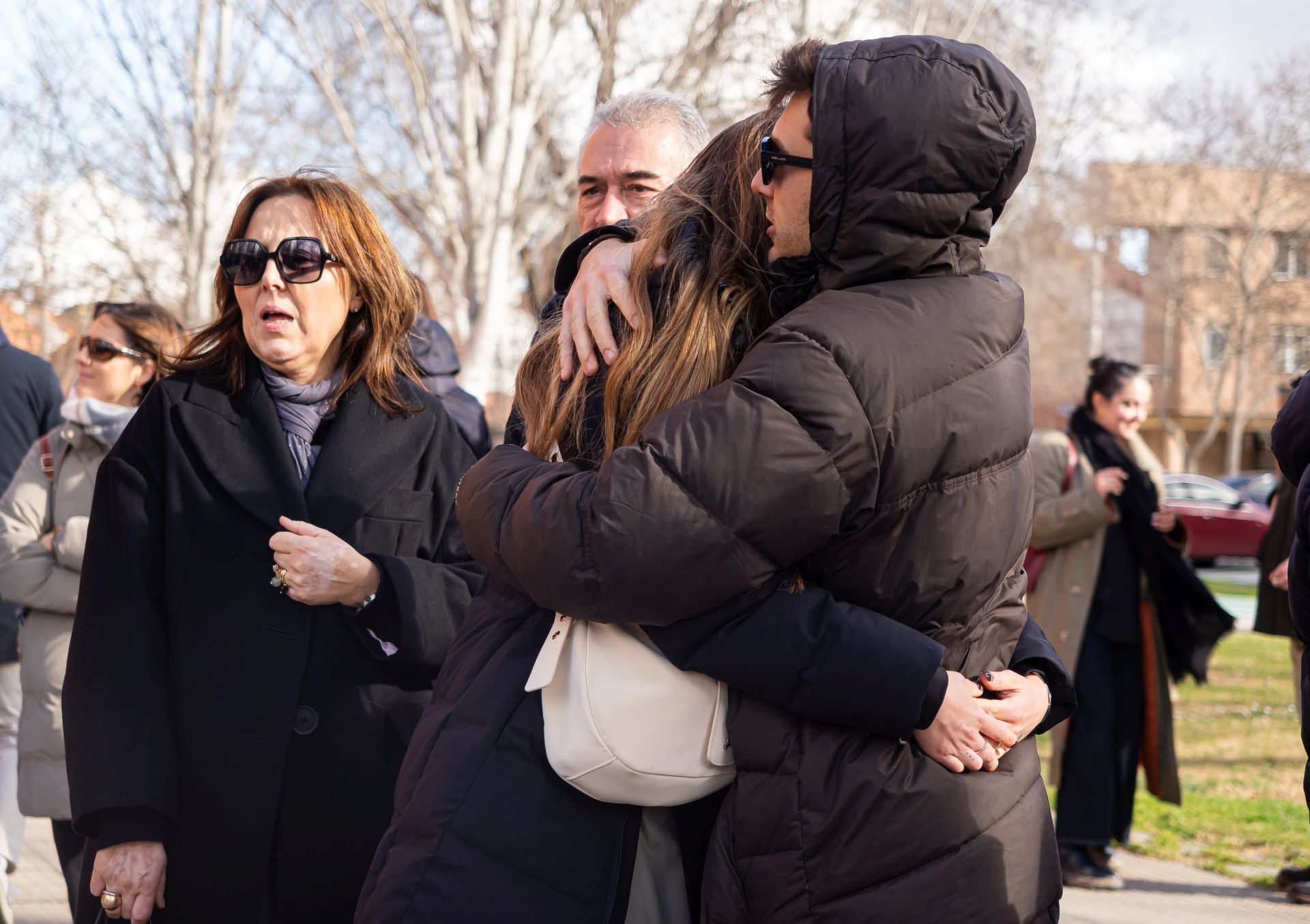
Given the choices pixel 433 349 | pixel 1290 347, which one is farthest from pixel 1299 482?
pixel 1290 347

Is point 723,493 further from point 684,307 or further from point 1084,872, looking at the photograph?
point 1084,872

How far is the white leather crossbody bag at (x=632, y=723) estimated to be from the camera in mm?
1787

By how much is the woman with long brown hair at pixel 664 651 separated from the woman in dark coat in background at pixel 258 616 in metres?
0.78

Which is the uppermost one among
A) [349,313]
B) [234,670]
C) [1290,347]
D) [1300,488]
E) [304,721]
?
[349,313]

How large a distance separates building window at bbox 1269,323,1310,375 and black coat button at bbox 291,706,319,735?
3660 centimetres

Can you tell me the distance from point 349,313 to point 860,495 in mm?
1720

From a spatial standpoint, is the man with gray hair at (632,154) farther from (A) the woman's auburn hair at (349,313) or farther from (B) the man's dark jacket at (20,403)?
(B) the man's dark jacket at (20,403)

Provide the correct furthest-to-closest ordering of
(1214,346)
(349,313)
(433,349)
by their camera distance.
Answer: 1. (1214,346)
2. (433,349)
3. (349,313)

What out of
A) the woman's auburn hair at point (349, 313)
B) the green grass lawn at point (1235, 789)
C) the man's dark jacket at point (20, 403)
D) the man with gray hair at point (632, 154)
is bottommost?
the green grass lawn at point (1235, 789)

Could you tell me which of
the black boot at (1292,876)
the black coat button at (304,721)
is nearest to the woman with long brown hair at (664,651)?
the black coat button at (304,721)

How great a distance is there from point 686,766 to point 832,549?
357 millimetres

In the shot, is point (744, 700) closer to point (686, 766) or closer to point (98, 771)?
point (686, 766)

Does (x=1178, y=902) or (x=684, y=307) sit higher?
(x=684, y=307)

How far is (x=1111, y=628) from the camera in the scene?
6059mm
